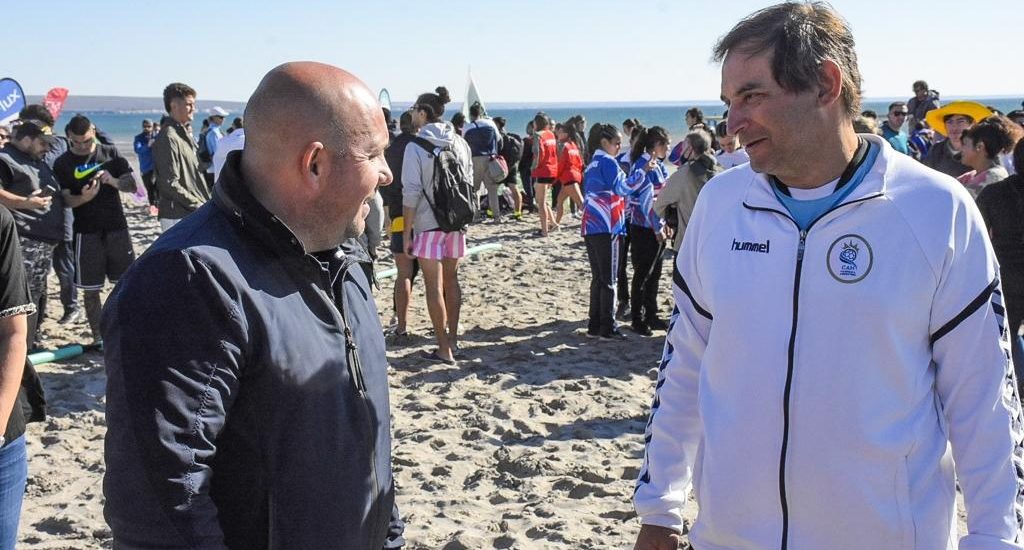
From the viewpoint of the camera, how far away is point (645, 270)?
798 cm

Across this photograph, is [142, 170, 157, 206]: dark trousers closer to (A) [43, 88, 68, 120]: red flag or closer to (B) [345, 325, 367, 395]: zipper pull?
(A) [43, 88, 68, 120]: red flag

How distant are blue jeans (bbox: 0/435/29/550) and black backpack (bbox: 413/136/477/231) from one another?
164 inches

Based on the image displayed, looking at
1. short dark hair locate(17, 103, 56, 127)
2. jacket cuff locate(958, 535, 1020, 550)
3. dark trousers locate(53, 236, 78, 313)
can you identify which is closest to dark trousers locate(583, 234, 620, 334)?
short dark hair locate(17, 103, 56, 127)

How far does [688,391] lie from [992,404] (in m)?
0.68

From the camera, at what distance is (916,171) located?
193 cm

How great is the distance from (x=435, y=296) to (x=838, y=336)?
17.1ft

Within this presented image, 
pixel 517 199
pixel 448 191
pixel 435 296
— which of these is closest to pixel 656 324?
pixel 435 296

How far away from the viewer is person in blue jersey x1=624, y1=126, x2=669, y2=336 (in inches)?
308

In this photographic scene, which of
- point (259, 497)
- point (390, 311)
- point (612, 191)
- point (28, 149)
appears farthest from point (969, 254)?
point (390, 311)

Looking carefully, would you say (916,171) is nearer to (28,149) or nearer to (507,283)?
(28,149)

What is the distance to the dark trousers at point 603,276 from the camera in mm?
7691

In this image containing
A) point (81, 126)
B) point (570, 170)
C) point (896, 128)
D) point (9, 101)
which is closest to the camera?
point (81, 126)

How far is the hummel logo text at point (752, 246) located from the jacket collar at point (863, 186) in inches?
3.4

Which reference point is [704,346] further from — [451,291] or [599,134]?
[599,134]
